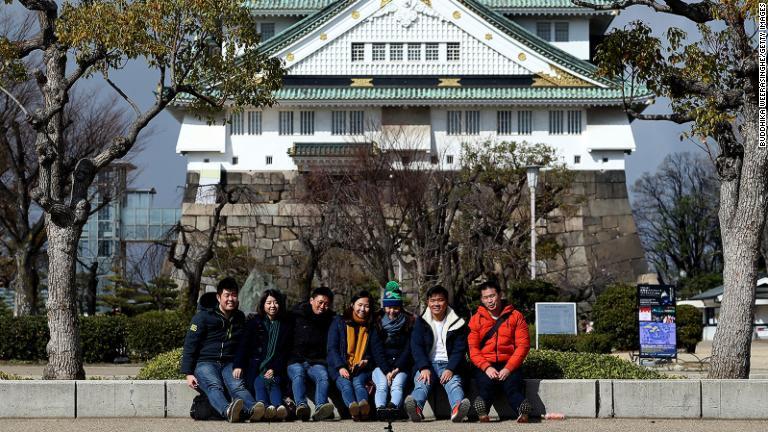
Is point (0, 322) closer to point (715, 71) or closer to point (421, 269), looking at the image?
point (421, 269)

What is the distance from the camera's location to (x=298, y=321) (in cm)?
1312

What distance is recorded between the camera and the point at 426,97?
150ft

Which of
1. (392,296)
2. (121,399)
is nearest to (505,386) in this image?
(392,296)

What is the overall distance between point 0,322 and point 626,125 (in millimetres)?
27334

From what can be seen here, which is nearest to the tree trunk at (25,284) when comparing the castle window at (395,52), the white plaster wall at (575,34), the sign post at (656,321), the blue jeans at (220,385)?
the sign post at (656,321)

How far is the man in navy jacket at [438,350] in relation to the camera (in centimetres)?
1255

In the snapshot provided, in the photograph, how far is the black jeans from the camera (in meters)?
12.5

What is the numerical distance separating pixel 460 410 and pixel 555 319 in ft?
43.1

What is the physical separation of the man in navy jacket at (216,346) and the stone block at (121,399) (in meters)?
0.54

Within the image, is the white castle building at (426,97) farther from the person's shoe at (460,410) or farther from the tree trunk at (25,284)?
the person's shoe at (460,410)

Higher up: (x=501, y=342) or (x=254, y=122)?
(x=254, y=122)

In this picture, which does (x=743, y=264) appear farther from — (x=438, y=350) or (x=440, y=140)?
(x=440, y=140)

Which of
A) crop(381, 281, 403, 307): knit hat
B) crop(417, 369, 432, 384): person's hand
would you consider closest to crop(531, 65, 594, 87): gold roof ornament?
crop(381, 281, 403, 307): knit hat

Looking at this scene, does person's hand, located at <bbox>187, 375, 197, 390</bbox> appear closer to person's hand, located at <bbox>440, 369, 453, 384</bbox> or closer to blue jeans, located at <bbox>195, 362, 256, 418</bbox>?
blue jeans, located at <bbox>195, 362, 256, 418</bbox>
